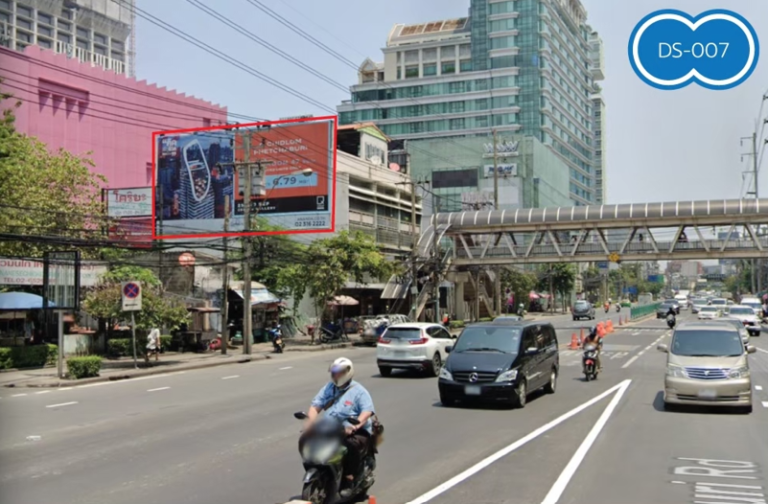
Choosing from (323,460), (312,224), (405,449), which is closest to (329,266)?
(312,224)

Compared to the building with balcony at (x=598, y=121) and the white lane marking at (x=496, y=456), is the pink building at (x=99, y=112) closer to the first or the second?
the white lane marking at (x=496, y=456)

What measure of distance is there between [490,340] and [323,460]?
10532 mm

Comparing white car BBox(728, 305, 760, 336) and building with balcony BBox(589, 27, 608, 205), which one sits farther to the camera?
building with balcony BBox(589, 27, 608, 205)

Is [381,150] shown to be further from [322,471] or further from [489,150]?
[322,471]

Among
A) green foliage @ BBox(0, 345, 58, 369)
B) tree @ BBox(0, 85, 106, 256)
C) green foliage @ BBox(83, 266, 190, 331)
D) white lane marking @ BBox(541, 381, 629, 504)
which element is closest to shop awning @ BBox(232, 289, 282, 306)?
tree @ BBox(0, 85, 106, 256)

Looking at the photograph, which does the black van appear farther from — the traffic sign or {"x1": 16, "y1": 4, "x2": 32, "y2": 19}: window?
{"x1": 16, "y1": 4, "x2": 32, "y2": 19}: window

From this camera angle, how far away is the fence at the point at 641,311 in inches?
2757

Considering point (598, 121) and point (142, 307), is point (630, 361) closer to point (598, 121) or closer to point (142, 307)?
point (142, 307)

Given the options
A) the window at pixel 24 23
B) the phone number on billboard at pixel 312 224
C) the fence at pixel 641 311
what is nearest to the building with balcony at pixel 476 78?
the fence at pixel 641 311

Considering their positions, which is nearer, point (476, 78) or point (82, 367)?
point (82, 367)

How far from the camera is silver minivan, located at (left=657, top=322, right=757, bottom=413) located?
14.5m

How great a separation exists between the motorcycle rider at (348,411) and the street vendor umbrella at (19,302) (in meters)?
21.4

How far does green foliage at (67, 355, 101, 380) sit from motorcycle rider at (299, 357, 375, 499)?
16.9m

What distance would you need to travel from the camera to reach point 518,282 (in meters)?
83.0
